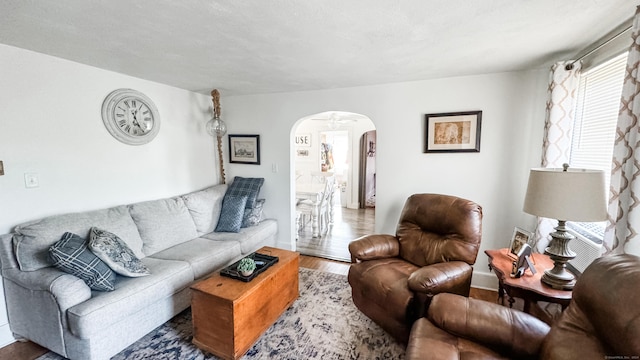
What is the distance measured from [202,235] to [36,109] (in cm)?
178

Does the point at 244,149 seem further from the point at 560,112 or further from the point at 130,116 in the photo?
the point at 560,112

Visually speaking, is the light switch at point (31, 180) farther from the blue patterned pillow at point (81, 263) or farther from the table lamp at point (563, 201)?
the table lamp at point (563, 201)

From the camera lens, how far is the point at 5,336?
199 cm

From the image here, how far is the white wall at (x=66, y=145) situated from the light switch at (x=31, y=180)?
0.08 feet

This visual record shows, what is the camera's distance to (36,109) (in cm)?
212

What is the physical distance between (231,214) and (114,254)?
4.47ft

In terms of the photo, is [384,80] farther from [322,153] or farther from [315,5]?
[322,153]

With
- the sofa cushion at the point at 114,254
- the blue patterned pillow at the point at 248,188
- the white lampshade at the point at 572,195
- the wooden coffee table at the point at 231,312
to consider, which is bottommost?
the wooden coffee table at the point at 231,312

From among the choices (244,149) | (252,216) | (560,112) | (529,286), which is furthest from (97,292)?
(560,112)

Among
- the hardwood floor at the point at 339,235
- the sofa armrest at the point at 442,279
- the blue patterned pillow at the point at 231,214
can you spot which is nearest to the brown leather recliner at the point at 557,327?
the sofa armrest at the point at 442,279

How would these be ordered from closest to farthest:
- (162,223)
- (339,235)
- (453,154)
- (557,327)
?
(557,327)
(162,223)
(453,154)
(339,235)

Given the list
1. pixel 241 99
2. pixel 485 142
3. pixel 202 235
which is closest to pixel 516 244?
pixel 485 142

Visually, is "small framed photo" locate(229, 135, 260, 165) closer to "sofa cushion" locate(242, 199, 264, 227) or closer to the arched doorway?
"sofa cushion" locate(242, 199, 264, 227)

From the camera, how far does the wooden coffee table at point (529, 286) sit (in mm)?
1556
